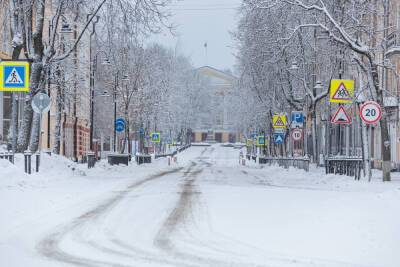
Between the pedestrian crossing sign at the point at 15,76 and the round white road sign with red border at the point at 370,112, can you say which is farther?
the round white road sign with red border at the point at 370,112

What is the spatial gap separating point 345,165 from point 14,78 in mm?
13029

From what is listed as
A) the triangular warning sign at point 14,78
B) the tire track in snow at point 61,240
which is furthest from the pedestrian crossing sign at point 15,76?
the tire track in snow at point 61,240

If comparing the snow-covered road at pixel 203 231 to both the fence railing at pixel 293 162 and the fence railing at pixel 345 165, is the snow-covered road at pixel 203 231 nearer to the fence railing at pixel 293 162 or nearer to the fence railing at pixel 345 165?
the fence railing at pixel 345 165

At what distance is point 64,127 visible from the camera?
5853 cm

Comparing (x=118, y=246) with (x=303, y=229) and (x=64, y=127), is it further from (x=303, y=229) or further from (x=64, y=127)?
(x=64, y=127)

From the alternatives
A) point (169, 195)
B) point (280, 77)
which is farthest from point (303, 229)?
point (280, 77)

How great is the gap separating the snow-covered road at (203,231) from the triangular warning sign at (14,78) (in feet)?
15.9

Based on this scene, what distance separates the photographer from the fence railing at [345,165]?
950 inches

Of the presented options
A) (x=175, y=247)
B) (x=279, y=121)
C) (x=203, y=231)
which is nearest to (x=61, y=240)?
(x=175, y=247)

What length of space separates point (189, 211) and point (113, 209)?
5.35 feet

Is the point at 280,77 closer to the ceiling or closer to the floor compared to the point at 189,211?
closer to the ceiling

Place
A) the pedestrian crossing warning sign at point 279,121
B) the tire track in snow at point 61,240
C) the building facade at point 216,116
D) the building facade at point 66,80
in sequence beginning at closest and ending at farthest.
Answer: the tire track in snow at point 61,240
the building facade at point 66,80
the pedestrian crossing warning sign at point 279,121
the building facade at point 216,116

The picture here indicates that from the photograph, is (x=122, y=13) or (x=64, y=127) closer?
(x=122, y=13)

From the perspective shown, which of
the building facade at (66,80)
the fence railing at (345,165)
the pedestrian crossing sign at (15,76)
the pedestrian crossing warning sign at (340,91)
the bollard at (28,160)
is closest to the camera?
the pedestrian crossing sign at (15,76)
